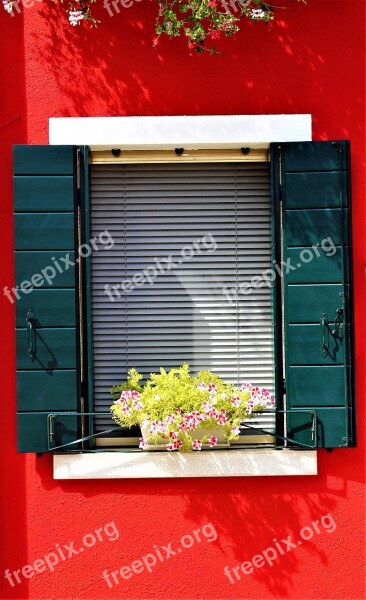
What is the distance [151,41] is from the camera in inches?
188

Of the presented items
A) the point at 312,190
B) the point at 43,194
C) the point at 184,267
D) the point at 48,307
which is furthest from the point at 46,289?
the point at 312,190

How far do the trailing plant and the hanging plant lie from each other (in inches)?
76.8

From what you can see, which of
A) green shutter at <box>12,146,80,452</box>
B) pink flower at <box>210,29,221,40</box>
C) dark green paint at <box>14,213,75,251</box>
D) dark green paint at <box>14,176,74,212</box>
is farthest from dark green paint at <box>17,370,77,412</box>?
pink flower at <box>210,29,221,40</box>

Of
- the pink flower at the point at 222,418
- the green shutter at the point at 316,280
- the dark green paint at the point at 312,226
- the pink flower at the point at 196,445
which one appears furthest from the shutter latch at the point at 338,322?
the pink flower at the point at 196,445

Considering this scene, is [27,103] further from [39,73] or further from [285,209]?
[285,209]

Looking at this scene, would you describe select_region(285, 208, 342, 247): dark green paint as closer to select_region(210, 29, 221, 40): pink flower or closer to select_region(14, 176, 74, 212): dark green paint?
select_region(210, 29, 221, 40): pink flower

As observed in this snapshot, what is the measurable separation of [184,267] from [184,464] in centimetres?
119

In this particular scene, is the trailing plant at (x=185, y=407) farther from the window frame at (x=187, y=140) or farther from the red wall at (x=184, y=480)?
the red wall at (x=184, y=480)

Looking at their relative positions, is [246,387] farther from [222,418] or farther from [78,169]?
[78,169]

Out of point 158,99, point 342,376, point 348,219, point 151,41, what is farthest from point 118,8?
point 342,376

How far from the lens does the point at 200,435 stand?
15.0ft

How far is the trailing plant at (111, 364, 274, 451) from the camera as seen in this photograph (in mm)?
4457

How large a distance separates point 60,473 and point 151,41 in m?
2.63

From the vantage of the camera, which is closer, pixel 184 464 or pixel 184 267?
pixel 184 464
